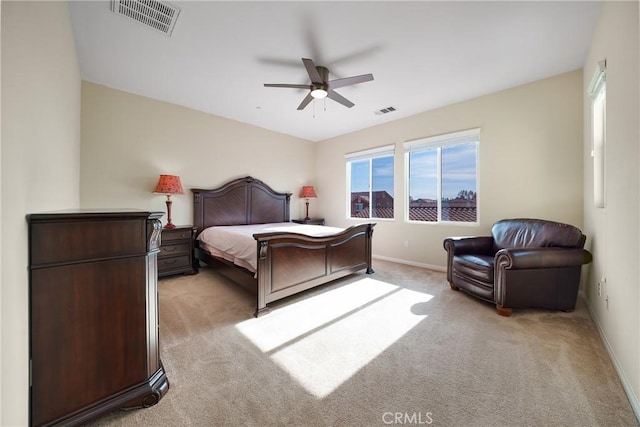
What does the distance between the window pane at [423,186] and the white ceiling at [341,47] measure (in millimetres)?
978

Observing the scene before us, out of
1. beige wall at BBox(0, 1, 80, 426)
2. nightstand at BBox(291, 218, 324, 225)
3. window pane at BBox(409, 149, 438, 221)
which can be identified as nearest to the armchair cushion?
window pane at BBox(409, 149, 438, 221)

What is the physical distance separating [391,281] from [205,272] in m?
2.81

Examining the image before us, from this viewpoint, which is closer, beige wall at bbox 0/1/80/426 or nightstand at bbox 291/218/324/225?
beige wall at bbox 0/1/80/426

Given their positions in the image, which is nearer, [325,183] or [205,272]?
[205,272]

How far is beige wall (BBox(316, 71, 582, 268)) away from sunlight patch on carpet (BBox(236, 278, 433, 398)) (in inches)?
62.7

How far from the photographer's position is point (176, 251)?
355cm

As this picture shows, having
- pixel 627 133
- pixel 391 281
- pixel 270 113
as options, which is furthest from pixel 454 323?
pixel 270 113

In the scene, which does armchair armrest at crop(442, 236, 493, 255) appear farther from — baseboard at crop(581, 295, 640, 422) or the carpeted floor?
baseboard at crop(581, 295, 640, 422)

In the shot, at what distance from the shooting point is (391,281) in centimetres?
339

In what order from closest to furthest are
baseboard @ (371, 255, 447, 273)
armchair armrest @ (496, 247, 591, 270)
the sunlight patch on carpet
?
the sunlight patch on carpet
armchair armrest @ (496, 247, 591, 270)
baseboard @ (371, 255, 447, 273)

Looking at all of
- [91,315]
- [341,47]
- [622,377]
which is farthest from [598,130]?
[91,315]

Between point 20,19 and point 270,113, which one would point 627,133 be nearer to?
point 20,19

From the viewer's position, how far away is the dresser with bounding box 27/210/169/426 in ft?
3.47

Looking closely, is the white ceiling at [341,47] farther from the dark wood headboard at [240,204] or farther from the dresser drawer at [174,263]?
the dresser drawer at [174,263]
